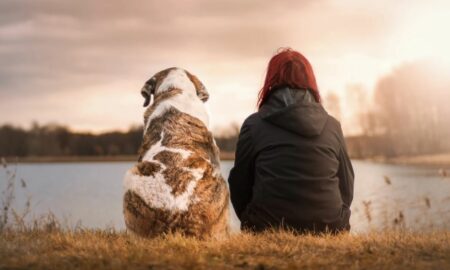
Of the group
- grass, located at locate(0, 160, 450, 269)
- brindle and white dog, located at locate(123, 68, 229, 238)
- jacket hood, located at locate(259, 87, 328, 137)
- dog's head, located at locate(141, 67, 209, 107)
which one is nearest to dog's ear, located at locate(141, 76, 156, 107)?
dog's head, located at locate(141, 67, 209, 107)

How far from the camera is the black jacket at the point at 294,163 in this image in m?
6.05

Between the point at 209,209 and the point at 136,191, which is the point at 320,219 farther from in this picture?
the point at 136,191

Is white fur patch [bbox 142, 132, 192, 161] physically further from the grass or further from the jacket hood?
the jacket hood

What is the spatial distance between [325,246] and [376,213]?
29.3 feet

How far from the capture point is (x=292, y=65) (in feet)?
21.0

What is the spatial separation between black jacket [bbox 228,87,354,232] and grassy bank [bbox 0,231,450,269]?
10.3 inches

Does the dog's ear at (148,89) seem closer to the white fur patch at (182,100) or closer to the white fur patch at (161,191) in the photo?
the white fur patch at (182,100)

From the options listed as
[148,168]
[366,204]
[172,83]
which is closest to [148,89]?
[172,83]

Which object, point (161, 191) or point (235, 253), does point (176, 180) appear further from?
point (235, 253)

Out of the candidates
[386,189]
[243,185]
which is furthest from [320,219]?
[386,189]

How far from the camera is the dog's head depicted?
688cm

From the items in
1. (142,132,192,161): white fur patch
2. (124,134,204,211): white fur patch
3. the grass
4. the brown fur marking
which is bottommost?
the grass

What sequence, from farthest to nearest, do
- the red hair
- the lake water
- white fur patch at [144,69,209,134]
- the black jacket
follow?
the lake water → white fur patch at [144,69,209,134] → the red hair → the black jacket

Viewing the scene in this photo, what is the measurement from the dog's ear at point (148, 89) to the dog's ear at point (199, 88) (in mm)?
477
